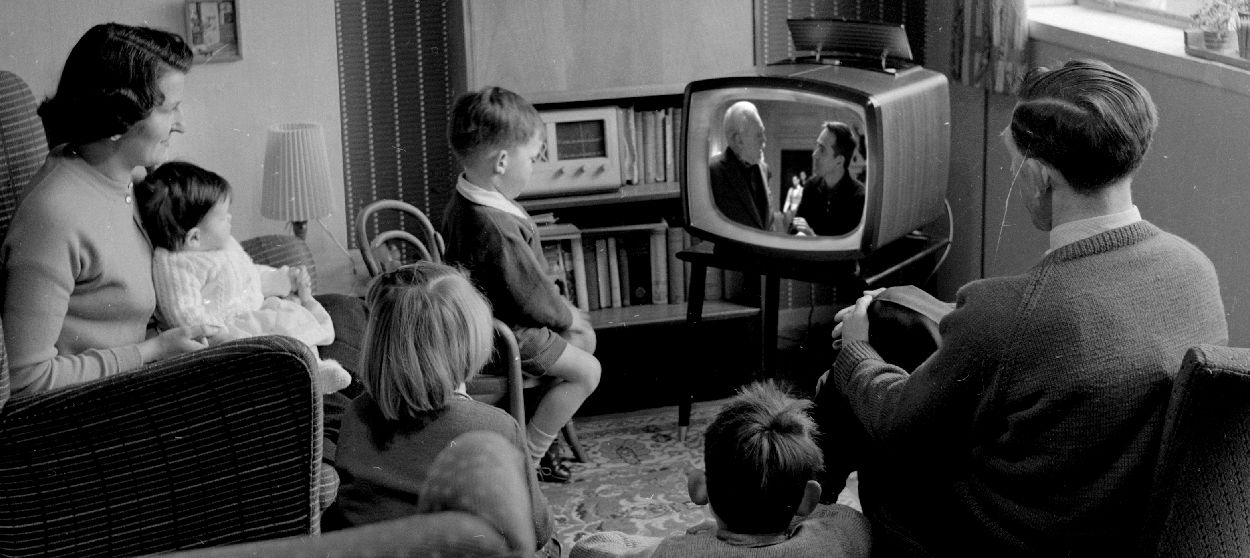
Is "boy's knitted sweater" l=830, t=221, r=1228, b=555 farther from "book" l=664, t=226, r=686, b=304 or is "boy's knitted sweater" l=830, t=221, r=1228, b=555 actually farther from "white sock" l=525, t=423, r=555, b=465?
"book" l=664, t=226, r=686, b=304

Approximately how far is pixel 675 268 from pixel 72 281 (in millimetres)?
1929

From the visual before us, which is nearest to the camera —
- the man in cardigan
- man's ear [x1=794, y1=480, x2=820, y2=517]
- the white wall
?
the man in cardigan

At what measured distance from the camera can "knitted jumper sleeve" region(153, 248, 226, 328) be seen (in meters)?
2.08

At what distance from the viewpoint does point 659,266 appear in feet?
11.4

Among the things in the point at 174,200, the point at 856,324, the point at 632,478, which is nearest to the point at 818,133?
the point at 632,478

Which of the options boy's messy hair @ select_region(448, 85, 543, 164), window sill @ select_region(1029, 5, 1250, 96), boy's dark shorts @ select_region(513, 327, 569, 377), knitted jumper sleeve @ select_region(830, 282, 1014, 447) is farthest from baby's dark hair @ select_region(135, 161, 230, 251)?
window sill @ select_region(1029, 5, 1250, 96)

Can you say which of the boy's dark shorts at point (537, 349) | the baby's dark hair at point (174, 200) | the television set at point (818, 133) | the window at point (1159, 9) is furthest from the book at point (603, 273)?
the window at point (1159, 9)

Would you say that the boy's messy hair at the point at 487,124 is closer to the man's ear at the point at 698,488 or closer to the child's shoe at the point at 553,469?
the child's shoe at the point at 553,469

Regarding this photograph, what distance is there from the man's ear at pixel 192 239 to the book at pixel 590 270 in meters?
1.40

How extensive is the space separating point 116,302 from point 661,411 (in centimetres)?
190

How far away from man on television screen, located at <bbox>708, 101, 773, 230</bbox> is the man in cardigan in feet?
4.68

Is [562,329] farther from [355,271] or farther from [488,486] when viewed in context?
[488,486]

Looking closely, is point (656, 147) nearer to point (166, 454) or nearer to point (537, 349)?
point (537, 349)

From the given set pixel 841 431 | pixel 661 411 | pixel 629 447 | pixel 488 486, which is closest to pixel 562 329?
pixel 629 447
